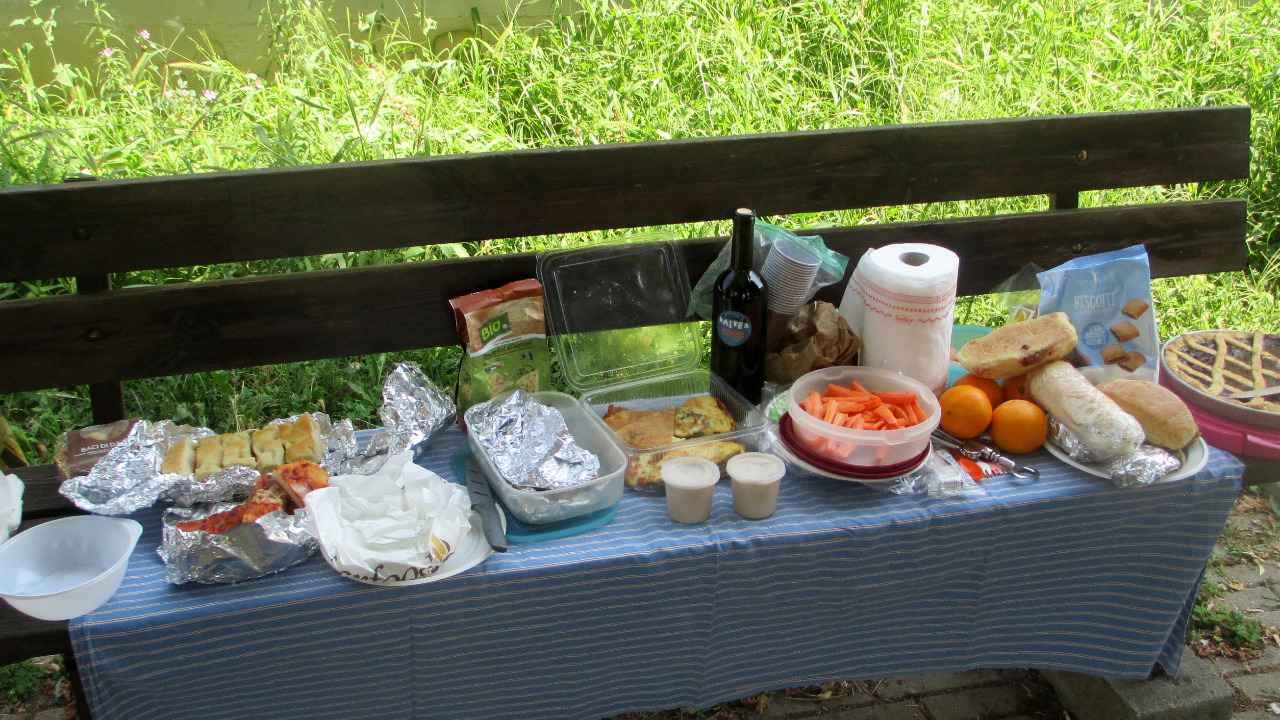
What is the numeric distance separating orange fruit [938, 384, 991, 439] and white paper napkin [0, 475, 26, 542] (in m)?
1.90

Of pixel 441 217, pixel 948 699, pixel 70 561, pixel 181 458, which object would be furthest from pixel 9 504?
pixel 948 699

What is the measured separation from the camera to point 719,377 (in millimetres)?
2307

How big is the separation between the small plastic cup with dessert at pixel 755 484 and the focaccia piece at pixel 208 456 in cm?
105

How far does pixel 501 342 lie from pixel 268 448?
22.3 inches

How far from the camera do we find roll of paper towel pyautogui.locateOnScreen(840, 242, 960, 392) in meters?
2.16

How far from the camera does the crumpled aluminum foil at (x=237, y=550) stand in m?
1.75

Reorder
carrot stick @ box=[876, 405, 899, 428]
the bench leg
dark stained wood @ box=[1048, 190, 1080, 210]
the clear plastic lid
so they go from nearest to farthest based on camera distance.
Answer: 1. the bench leg
2. carrot stick @ box=[876, 405, 899, 428]
3. the clear plastic lid
4. dark stained wood @ box=[1048, 190, 1080, 210]

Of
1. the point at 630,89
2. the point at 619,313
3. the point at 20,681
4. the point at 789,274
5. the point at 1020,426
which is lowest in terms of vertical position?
the point at 20,681

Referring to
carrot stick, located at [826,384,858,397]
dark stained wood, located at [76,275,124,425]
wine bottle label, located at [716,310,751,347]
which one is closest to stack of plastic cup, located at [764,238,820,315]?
wine bottle label, located at [716,310,751,347]

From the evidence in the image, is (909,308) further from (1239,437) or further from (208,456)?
(208,456)

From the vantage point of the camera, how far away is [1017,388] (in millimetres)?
2264

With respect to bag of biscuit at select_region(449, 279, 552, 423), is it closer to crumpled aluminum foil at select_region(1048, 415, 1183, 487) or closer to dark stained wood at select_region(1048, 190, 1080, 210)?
crumpled aluminum foil at select_region(1048, 415, 1183, 487)

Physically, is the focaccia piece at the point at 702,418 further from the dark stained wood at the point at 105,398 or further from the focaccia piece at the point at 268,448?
the dark stained wood at the point at 105,398

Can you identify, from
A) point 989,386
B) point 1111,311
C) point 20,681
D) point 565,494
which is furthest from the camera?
point 20,681
